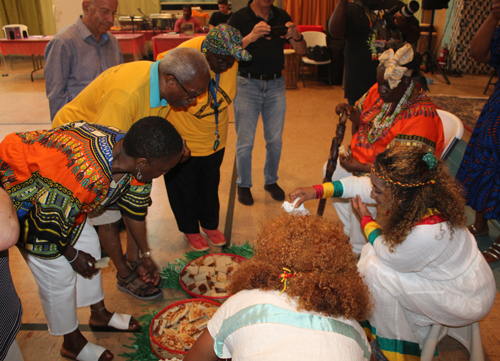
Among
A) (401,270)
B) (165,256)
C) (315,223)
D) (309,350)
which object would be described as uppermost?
(315,223)

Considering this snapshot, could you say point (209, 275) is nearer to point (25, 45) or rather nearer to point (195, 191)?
point (195, 191)

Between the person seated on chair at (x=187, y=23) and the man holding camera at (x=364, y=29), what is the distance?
5844 mm

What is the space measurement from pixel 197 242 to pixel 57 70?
5.71ft

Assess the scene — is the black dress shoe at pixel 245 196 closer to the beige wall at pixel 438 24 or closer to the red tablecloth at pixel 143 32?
the red tablecloth at pixel 143 32

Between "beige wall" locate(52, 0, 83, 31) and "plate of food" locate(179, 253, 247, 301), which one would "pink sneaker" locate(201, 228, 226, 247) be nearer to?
→ "plate of food" locate(179, 253, 247, 301)

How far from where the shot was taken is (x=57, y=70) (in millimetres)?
2861

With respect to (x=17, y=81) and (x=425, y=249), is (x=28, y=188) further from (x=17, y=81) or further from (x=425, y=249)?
(x=17, y=81)

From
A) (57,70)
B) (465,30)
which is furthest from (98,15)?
(465,30)

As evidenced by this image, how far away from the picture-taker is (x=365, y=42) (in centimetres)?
351

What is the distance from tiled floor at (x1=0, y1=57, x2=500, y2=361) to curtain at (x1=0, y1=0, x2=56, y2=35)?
4.24 metres

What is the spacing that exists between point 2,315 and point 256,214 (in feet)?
7.84

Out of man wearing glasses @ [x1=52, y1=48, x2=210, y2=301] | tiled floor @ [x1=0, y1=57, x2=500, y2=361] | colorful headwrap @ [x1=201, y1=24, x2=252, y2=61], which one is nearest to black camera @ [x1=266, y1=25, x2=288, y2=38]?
colorful headwrap @ [x1=201, y1=24, x2=252, y2=61]

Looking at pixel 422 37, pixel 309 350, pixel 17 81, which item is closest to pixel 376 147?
pixel 309 350

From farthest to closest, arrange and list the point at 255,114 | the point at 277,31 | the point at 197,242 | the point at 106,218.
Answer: the point at 255,114
the point at 277,31
the point at 197,242
the point at 106,218
